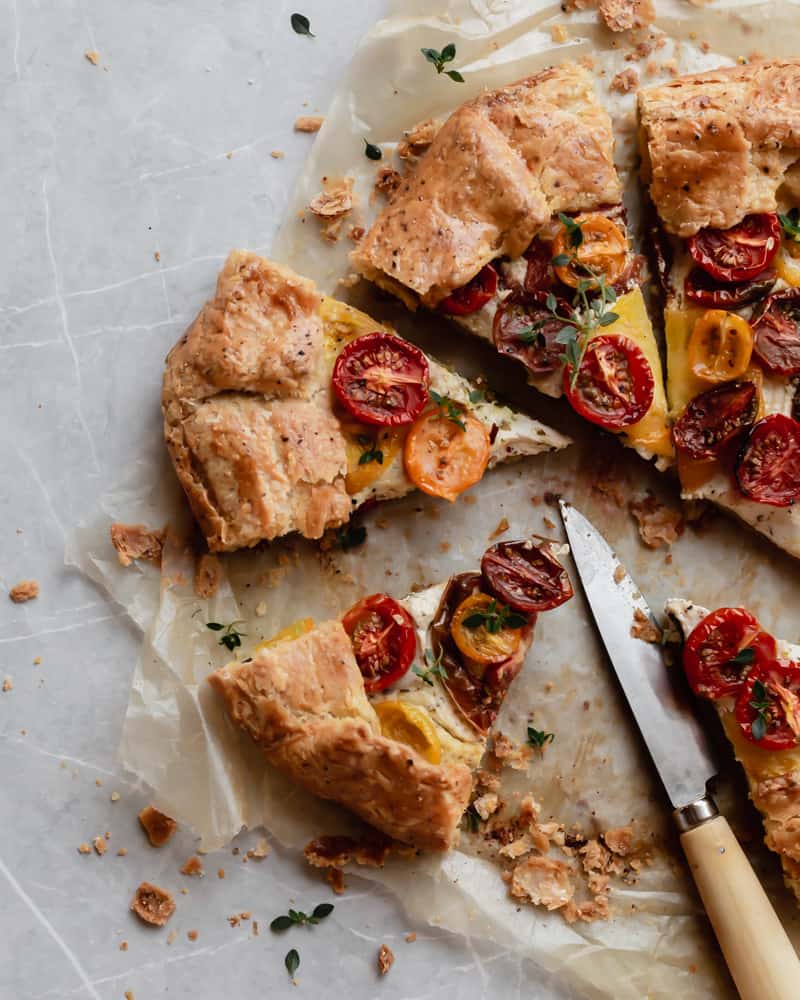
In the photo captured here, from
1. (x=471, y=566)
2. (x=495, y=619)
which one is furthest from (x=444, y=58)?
(x=495, y=619)

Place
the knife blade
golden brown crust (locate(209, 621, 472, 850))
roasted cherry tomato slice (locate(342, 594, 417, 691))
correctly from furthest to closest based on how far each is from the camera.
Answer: the knife blade, roasted cherry tomato slice (locate(342, 594, 417, 691)), golden brown crust (locate(209, 621, 472, 850))

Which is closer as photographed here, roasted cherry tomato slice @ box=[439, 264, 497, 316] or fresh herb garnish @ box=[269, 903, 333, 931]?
fresh herb garnish @ box=[269, 903, 333, 931]

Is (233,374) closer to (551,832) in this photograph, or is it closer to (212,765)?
(212,765)

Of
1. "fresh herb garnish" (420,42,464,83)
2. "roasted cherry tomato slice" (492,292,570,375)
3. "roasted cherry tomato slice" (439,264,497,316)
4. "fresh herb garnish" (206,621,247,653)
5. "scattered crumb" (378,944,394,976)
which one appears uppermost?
"fresh herb garnish" (420,42,464,83)

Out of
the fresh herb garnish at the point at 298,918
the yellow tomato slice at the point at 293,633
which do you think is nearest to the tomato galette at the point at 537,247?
the yellow tomato slice at the point at 293,633

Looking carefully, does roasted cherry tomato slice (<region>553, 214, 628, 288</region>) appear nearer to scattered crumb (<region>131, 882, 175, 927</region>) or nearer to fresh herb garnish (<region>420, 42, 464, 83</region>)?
fresh herb garnish (<region>420, 42, 464, 83</region>)

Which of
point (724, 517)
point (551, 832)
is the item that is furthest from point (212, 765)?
point (724, 517)

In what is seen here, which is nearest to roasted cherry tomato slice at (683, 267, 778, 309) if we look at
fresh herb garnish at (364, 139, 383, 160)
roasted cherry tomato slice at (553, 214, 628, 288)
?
roasted cherry tomato slice at (553, 214, 628, 288)
